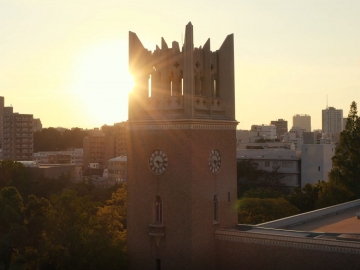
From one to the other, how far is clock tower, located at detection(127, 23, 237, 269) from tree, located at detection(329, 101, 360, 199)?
85.2 feet

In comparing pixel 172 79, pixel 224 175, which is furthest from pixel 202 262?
pixel 172 79

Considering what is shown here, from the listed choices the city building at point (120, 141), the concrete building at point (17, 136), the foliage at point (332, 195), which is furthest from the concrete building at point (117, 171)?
the concrete building at point (17, 136)

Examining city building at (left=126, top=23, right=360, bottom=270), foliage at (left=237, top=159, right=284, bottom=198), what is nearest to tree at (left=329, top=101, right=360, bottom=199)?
city building at (left=126, top=23, right=360, bottom=270)

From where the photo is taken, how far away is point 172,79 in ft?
83.5

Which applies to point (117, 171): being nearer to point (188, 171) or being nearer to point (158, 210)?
point (158, 210)

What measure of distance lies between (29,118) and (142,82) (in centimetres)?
11335

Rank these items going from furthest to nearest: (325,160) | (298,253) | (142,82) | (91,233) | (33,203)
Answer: (325,160) < (33,203) < (91,233) < (142,82) < (298,253)

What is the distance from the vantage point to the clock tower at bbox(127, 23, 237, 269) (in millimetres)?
24484

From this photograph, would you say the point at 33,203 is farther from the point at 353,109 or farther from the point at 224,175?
the point at 353,109

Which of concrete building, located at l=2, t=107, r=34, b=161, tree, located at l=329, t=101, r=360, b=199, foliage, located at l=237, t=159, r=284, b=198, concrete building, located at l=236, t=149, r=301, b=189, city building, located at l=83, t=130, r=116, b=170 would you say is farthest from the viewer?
city building, located at l=83, t=130, r=116, b=170

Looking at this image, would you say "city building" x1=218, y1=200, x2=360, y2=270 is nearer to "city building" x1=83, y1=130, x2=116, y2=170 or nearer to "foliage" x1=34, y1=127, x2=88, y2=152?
"city building" x1=83, y1=130, x2=116, y2=170

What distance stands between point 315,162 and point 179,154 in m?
58.9

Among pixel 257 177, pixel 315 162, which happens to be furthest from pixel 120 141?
pixel 315 162

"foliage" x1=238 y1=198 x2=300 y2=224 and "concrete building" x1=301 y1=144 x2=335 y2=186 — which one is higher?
"concrete building" x1=301 y1=144 x2=335 y2=186
